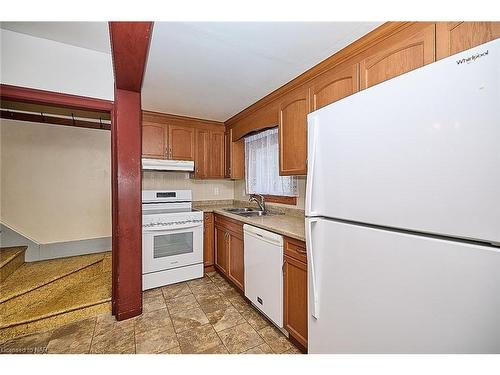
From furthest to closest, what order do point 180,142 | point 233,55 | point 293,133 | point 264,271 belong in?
point 180,142
point 293,133
point 264,271
point 233,55

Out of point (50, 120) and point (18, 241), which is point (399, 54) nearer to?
point (50, 120)

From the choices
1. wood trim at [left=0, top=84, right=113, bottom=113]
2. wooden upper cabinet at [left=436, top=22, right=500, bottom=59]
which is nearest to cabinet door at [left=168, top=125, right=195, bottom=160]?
wood trim at [left=0, top=84, right=113, bottom=113]

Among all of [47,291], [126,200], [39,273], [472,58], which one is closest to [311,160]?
[472,58]

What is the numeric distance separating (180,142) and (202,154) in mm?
362

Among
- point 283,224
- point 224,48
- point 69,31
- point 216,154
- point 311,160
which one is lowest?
point 283,224

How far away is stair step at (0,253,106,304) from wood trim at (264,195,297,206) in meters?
2.49

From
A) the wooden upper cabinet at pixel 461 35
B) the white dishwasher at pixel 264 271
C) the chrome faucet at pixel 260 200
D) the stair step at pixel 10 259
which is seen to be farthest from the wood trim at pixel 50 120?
the wooden upper cabinet at pixel 461 35

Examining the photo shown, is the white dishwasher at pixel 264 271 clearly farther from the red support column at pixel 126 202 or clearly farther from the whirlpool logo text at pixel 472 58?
the whirlpool logo text at pixel 472 58

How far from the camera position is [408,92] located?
838mm

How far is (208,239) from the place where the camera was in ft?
10.2

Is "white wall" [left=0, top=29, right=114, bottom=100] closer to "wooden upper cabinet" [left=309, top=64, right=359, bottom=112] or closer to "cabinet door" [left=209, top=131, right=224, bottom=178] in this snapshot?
"cabinet door" [left=209, top=131, right=224, bottom=178]
